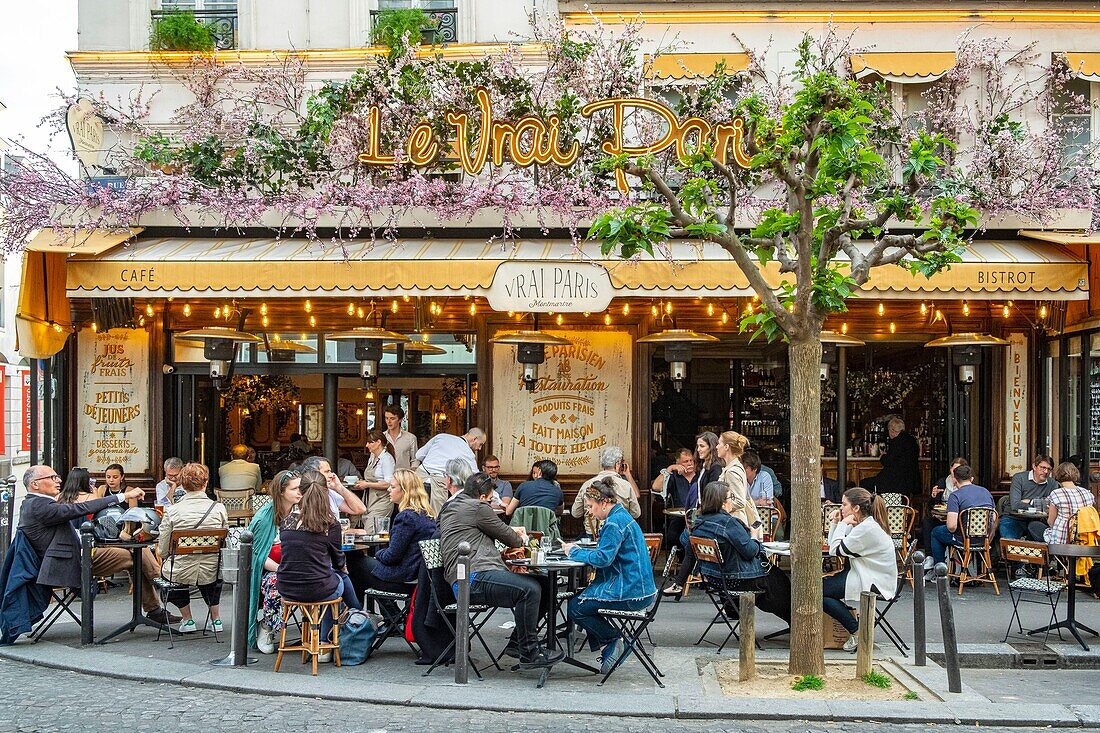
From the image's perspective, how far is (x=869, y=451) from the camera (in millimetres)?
15656

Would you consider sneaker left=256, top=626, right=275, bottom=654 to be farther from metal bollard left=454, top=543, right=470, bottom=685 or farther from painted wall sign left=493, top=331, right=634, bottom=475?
painted wall sign left=493, top=331, right=634, bottom=475

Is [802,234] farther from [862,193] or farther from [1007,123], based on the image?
[1007,123]

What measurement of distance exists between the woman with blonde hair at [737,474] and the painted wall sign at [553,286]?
2.07 meters

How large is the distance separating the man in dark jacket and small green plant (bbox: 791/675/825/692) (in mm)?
6734

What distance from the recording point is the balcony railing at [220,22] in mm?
14555

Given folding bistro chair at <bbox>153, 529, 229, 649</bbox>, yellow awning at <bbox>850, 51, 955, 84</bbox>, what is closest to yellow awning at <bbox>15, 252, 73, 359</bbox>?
folding bistro chair at <bbox>153, 529, 229, 649</bbox>

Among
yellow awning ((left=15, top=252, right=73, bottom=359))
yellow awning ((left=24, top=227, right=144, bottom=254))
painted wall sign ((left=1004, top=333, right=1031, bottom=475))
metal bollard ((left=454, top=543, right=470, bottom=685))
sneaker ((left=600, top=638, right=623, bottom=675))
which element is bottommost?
sneaker ((left=600, top=638, right=623, bottom=675))

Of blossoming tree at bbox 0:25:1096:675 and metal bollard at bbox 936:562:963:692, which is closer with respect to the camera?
metal bollard at bbox 936:562:963:692

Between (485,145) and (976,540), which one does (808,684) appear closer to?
(976,540)

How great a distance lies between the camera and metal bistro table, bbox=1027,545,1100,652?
8.96 meters

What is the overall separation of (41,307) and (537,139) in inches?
227

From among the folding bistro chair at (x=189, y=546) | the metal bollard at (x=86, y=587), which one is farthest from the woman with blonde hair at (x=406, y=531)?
the metal bollard at (x=86, y=587)

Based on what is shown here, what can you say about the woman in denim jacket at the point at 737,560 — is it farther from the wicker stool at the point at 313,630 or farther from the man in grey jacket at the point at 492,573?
the wicker stool at the point at 313,630

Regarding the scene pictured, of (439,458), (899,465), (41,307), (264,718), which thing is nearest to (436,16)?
(439,458)
